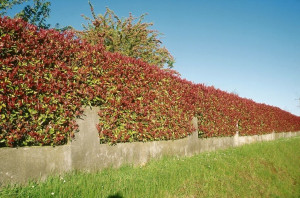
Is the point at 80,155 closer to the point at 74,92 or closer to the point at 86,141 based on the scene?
the point at 86,141

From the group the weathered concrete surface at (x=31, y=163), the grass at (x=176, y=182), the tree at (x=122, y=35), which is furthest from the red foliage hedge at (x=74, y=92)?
the tree at (x=122, y=35)

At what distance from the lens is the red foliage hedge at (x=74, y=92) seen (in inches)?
132

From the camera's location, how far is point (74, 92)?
4.15 metres

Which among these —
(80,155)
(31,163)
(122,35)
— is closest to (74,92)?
(80,155)

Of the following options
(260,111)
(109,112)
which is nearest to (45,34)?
(109,112)

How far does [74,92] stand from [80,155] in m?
1.32

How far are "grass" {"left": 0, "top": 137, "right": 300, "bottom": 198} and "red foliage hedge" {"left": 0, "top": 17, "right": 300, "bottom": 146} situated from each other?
31.6 inches

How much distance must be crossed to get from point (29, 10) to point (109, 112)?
13634 mm

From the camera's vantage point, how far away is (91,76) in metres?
4.57

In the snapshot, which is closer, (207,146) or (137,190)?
(137,190)

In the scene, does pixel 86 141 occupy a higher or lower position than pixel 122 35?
lower

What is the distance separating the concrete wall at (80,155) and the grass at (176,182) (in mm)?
188

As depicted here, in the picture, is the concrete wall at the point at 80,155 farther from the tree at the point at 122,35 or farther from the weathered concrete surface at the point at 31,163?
the tree at the point at 122,35

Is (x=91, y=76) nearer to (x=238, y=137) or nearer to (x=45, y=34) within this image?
(x=45, y=34)
